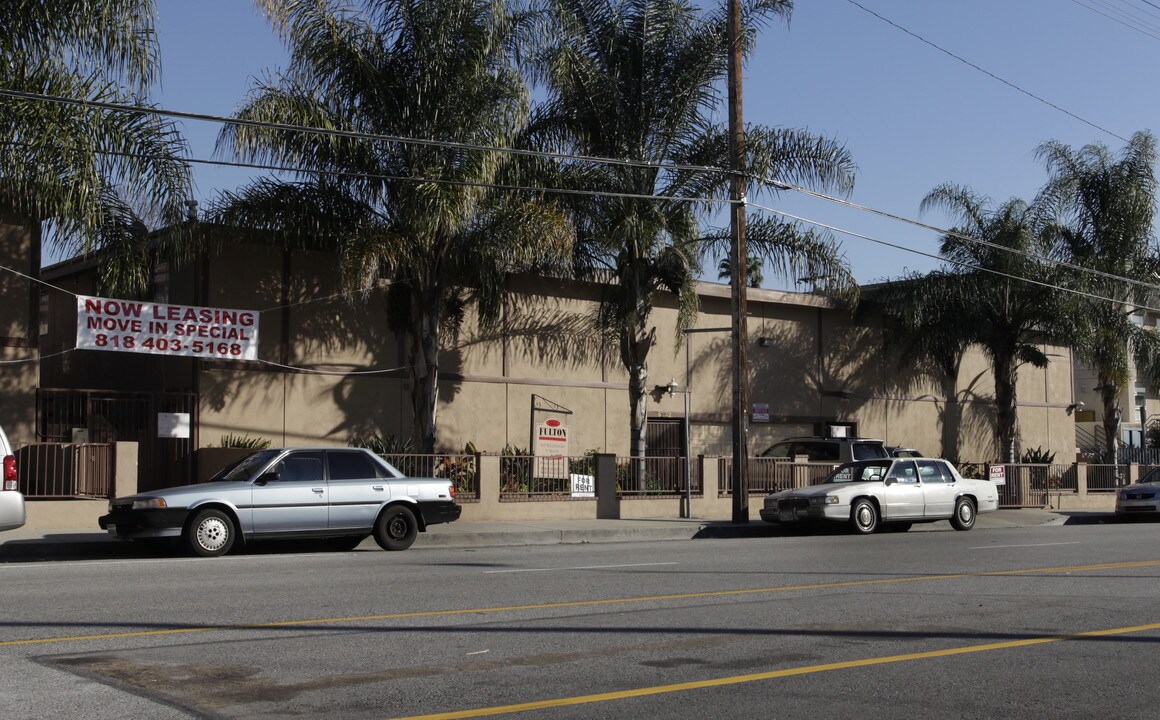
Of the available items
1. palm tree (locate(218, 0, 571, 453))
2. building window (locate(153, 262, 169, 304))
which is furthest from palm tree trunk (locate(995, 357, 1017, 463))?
building window (locate(153, 262, 169, 304))

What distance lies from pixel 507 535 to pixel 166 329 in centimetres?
706

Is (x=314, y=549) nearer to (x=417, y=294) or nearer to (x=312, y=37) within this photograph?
(x=417, y=294)

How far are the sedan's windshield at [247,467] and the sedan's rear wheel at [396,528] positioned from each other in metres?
1.83

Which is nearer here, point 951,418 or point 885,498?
point 885,498

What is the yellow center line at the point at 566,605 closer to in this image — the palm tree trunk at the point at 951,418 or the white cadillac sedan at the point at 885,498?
the white cadillac sedan at the point at 885,498

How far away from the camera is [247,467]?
54.8 ft

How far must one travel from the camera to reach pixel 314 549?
59.5ft

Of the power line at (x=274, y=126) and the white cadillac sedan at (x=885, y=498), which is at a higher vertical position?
the power line at (x=274, y=126)

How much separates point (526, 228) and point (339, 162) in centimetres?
369

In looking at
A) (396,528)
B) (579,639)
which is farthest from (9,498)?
(579,639)

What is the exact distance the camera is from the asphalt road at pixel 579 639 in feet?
22.2

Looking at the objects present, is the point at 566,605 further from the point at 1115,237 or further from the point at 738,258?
the point at 1115,237

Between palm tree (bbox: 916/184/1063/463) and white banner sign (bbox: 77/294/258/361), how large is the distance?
19.9m

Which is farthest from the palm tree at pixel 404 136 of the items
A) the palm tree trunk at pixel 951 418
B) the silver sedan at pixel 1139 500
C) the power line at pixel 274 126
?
the palm tree trunk at pixel 951 418
